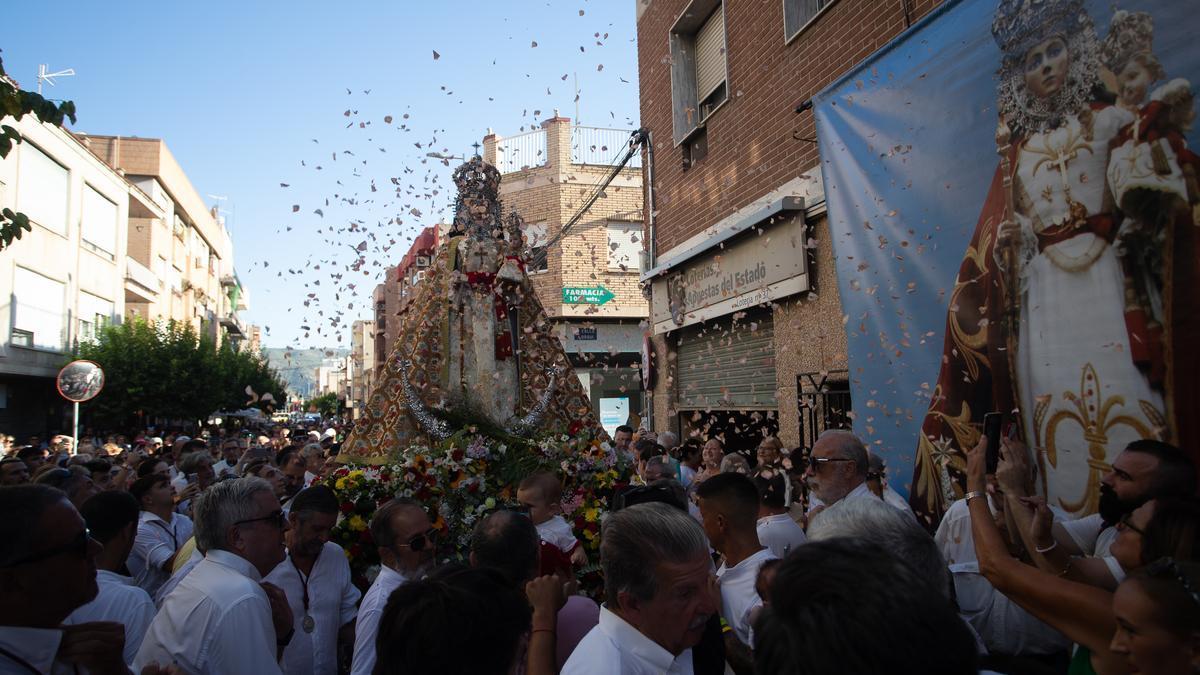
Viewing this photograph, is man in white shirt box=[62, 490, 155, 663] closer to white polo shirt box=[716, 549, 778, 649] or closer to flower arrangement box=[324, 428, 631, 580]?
flower arrangement box=[324, 428, 631, 580]

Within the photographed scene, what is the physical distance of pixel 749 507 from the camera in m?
3.37

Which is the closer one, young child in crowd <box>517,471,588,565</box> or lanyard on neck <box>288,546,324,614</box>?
lanyard on neck <box>288,546,324,614</box>

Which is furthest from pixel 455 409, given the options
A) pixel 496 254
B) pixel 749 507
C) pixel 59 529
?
pixel 59 529

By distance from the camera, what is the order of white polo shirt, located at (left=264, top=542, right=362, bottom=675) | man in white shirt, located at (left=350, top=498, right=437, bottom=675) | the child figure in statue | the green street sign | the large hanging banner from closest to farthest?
man in white shirt, located at (left=350, top=498, right=437, bottom=675) → white polo shirt, located at (left=264, top=542, right=362, bottom=675) → the large hanging banner → the child figure in statue → the green street sign

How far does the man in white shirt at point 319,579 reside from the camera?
12.8 feet

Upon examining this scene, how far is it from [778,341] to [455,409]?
4035mm

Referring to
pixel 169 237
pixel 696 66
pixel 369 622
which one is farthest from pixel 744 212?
pixel 169 237

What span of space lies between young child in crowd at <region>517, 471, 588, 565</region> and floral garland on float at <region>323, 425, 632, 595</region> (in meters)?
0.42

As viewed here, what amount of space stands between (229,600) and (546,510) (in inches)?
74.5

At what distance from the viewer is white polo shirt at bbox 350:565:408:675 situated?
3.11 metres

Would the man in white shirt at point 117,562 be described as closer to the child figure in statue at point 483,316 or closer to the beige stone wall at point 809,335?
→ the child figure in statue at point 483,316

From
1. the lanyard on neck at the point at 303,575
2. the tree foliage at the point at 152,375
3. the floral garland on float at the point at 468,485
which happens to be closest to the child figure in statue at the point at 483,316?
the floral garland on float at the point at 468,485

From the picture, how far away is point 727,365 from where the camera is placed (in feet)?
35.9

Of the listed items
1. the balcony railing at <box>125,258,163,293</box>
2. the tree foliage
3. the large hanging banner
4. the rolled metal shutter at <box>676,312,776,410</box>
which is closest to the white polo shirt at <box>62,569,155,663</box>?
the large hanging banner
